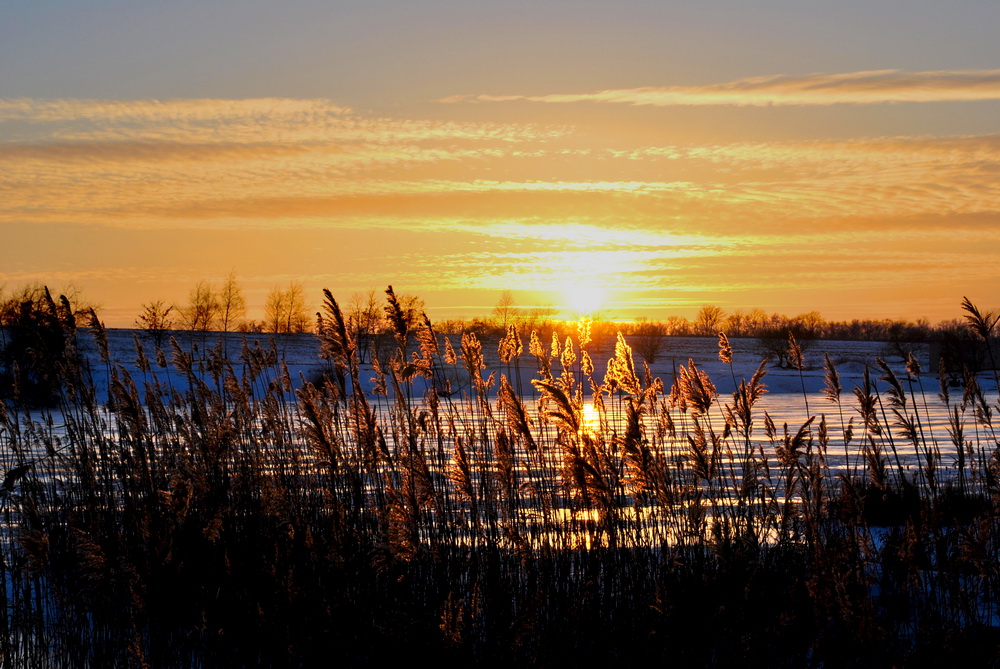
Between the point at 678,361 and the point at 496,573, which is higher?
the point at 678,361

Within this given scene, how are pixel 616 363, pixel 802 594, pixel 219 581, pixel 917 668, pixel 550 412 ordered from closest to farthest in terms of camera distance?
pixel 917 668 < pixel 550 412 < pixel 802 594 < pixel 219 581 < pixel 616 363

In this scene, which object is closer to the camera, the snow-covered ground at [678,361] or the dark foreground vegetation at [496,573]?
the dark foreground vegetation at [496,573]

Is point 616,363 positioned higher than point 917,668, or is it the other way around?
point 616,363

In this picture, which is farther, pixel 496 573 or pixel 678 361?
pixel 678 361

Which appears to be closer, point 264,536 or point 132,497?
point 264,536

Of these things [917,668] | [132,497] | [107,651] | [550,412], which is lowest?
[917,668]

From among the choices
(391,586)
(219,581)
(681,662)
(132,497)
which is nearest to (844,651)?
(681,662)

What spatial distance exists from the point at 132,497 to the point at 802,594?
519 cm

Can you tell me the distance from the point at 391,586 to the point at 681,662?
1.90 meters

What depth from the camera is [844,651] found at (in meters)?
4.67

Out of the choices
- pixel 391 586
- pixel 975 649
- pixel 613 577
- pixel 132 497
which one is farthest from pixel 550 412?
pixel 132 497

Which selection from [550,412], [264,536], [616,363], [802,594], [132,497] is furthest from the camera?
[616,363]

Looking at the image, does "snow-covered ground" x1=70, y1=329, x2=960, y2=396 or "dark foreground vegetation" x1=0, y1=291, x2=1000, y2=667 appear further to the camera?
"snow-covered ground" x1=70, y1=329, x2=960, y2=396

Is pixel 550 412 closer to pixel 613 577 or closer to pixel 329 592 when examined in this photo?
pixel 613 577
